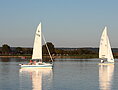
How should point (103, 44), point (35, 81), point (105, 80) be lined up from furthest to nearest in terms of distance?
point (103, 44), point (105, 80), point (35, 81)

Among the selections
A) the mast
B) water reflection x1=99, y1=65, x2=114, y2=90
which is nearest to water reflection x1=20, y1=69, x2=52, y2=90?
water reflection x1=99, y1=65, x2=114, y2=90

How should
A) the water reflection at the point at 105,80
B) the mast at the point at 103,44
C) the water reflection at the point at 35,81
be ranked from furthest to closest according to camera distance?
the mast at the point at 103,44
the water reflection at the point at 35,81
the water reflection at the point at 105,80

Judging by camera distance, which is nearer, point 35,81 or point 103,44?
point 35,81

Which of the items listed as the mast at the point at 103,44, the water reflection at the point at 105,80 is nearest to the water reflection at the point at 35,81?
the water reflection at the point at 105,80

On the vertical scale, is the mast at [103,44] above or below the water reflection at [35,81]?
above

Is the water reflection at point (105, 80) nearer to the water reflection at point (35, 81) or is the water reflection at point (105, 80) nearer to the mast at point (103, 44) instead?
the water reflection at point (35, 81)

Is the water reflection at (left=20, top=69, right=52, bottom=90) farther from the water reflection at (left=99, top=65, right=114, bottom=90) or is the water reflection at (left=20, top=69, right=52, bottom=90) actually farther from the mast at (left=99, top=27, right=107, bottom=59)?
the mast at (left=99, top=27, right=107, bottom=59)

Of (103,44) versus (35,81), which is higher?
(103,44)

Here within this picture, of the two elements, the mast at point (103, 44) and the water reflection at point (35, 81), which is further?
the mast at point (103, 44)

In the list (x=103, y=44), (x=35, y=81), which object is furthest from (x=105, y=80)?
(x=103, y=44)

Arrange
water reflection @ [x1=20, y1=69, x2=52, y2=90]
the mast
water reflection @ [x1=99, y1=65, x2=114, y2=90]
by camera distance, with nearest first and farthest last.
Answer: water reflection @ [x1=99, y1=65, x2=114, y2=90]
water reflection @ [x1=20, y1=69, x2=52, y2=90]
the mast

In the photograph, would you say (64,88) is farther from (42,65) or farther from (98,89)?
(42,65)

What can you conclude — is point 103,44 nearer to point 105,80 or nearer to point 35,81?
point 105,80

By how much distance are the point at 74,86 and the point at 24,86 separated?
218 inches
